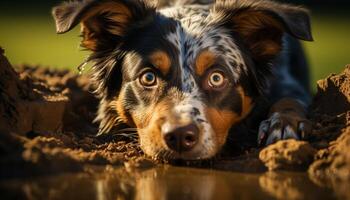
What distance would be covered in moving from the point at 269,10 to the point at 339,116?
0.93m

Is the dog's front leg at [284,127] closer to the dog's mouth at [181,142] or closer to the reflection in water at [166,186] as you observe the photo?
the dog's mouth at [181,142]

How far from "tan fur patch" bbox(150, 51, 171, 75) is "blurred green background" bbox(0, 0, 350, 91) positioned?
634 centimetres

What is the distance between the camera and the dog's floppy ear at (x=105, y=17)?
200 inches

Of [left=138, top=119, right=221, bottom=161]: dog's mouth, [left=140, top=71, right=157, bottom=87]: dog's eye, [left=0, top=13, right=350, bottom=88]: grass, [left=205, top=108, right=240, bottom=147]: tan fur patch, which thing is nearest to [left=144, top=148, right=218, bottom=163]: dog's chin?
[left=138, top=119, right=221, bottom=161]: dog's mouth

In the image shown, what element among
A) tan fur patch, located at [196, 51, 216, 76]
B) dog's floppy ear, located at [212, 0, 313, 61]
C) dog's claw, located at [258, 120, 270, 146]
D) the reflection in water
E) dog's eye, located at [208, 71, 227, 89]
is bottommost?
the reflection in water

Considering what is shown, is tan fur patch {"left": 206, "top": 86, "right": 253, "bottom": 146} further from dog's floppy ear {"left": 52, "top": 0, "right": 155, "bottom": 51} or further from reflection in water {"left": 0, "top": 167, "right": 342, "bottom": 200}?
dog's floppy ear {"left": 52, "top": 0, "right": 155, "bottom": 51}

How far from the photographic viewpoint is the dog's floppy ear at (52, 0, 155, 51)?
507 centimetres

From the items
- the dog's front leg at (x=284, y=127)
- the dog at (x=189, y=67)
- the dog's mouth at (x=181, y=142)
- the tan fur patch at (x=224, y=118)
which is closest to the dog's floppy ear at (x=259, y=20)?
the dog at (x=189, y=67)

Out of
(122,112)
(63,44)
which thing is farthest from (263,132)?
(63,44)

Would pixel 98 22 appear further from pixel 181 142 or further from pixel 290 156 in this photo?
pixel 290 156

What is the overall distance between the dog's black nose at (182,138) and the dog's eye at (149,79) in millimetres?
750

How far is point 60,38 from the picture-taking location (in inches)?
656

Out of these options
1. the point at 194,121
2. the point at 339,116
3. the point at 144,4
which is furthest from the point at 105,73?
the point at 339,116

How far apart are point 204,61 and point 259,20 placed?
2.15 ft
